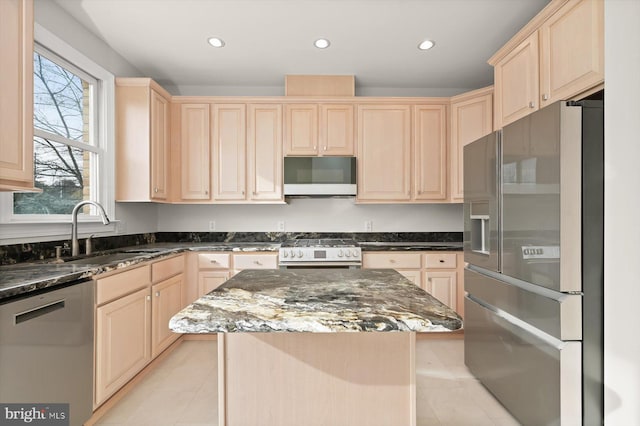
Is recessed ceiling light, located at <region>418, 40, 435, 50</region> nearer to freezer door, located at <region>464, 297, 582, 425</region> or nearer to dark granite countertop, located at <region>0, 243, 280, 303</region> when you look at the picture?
freezer door, located at <region>464, 297, 582, 425</region>

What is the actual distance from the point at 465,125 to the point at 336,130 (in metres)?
1.32

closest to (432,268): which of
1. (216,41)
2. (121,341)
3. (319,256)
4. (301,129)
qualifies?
(319,256)

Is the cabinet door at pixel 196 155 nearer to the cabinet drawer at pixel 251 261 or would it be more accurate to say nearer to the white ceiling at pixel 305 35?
the white ceiling at pixel 305 35

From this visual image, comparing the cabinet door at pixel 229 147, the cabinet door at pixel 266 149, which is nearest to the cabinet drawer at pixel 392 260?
the cabinet door at pixel 266 149

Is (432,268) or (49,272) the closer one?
(49,272)

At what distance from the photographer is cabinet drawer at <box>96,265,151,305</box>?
77.6 inches

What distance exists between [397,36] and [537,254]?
6.76 feet

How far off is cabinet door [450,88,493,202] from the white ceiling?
0.35 m

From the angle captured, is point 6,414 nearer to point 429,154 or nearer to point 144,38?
point 144,38

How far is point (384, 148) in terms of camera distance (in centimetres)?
359

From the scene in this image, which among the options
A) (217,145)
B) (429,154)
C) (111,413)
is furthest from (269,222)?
(111,413)

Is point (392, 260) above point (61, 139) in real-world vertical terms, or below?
below

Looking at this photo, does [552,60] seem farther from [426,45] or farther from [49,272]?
[49,272]

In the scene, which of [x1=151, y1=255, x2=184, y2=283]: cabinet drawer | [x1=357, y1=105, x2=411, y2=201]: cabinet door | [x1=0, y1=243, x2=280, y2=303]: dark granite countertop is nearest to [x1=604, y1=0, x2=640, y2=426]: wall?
[x1=357, y1=105, x2=411, y2=201]: cabinet door
